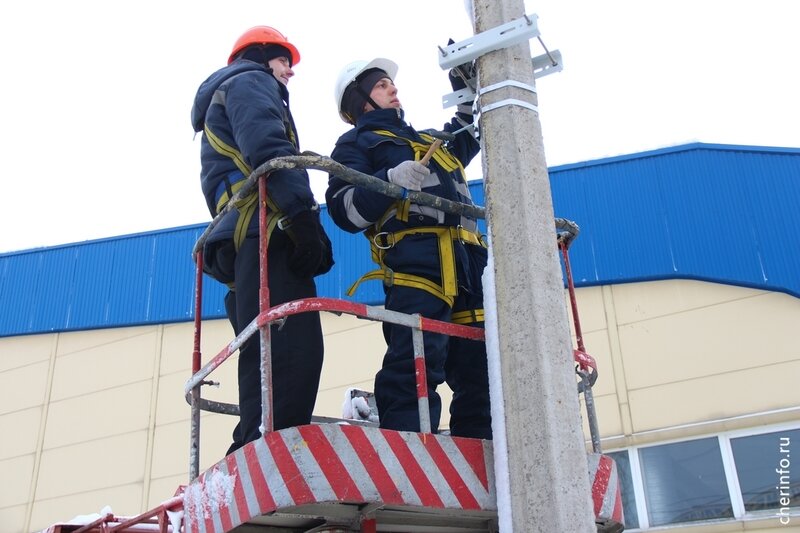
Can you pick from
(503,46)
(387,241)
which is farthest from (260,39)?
(503,46)

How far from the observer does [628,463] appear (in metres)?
11.4

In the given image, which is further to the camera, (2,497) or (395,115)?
(2,497)

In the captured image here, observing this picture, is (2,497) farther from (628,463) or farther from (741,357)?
(741,357)

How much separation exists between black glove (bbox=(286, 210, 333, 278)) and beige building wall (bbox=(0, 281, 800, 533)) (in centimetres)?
777

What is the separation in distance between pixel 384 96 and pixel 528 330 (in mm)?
2380

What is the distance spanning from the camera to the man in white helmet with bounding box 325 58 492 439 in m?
4.45

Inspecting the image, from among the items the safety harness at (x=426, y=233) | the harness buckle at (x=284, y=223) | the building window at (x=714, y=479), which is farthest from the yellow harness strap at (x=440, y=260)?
the building window at (x=714, y=479)

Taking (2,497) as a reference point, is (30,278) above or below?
above

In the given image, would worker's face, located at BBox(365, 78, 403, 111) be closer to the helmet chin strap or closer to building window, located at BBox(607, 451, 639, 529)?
the helmet chin strap

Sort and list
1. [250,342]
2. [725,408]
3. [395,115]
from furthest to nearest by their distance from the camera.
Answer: [725,408]
[395,115]
[250,342]

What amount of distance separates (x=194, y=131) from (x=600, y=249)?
26.6ft

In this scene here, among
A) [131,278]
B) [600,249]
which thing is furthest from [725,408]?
[131,278]

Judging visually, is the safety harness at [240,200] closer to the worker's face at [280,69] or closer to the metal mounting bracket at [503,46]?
the worker's face at [280,69]

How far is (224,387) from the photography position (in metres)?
14.3
